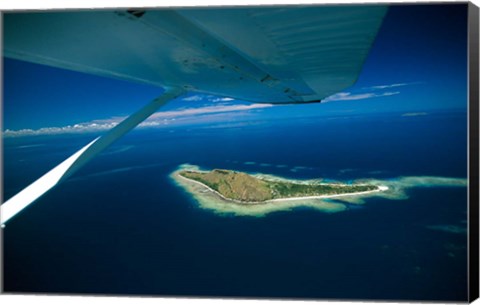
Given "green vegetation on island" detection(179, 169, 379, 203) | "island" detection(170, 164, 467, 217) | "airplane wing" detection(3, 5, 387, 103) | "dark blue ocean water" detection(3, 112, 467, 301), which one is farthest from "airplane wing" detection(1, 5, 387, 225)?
"green vegetation on island" detection(179, 169, 379, 203)

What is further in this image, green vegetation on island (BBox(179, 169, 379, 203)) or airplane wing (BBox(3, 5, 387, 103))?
green vegetation on island (BBox(179, 169, 379, 203))

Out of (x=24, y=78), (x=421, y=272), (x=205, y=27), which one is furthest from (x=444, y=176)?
(x=24, y=78)

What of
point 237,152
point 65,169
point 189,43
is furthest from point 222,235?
point 189,43

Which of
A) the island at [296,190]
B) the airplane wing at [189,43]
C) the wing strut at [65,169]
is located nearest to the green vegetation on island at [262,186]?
the island at [296,190]

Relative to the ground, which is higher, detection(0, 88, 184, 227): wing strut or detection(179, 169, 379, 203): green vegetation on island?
detection(0, 88, 184, 227): wing strut

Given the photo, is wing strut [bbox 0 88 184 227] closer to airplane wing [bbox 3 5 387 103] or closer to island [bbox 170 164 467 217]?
airplane wing [bbox 3 5 387 103]

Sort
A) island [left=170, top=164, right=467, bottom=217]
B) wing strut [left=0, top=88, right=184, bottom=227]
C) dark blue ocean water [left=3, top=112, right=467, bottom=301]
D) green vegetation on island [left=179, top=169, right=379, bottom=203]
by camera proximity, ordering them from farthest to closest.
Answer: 1. green vegetation on island [left=179, top=169, right=379, bottom=203]
2. island [left=170, top=164, right=467, bottom=217]
3. dark blue ocean water [left=3, top=112, right=467, bottom=301]
4. wing strut [left=0, top=88, right=184, bottom=227]

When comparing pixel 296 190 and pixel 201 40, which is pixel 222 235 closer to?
pixel 296 190
